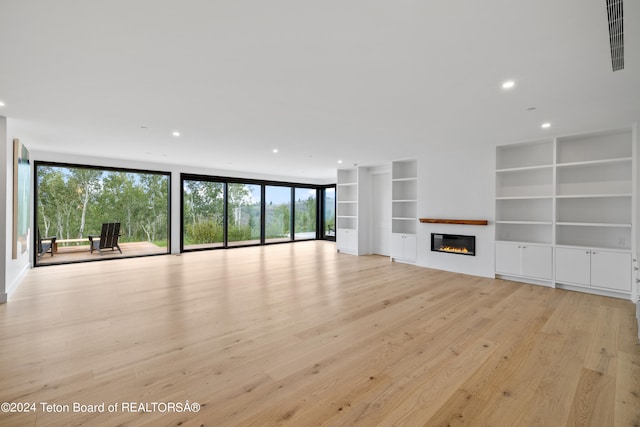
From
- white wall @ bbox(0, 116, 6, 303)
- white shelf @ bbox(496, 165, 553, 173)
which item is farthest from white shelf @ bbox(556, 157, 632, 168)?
white wall @ bbox(0, 116, 6, 303)

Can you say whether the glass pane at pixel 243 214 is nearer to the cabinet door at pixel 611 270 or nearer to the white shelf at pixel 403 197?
the white shelf at pixel 403 197

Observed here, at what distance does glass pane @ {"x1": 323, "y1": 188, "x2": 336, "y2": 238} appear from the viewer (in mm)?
12097

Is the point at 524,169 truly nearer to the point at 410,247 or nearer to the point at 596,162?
the point at 596,162

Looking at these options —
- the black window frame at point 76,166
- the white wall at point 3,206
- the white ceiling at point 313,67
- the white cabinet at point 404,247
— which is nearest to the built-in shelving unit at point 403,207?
the white cabinet at point 404,247

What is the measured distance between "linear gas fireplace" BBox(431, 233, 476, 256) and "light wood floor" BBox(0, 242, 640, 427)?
1183mm

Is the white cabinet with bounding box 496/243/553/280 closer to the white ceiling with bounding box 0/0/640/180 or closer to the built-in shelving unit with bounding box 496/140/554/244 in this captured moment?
the built-in shelving unit with bounding box 496/140/554/244

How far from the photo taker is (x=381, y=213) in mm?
8500

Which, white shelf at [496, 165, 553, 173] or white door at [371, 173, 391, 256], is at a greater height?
white shelf at [496, 165, 553, 173]

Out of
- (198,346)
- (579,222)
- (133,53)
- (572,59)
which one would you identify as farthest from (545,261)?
(133,53)

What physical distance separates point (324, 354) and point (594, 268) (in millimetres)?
4650

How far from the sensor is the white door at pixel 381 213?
8.34 m

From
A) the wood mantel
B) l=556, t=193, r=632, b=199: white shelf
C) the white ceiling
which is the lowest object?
the wood mantel

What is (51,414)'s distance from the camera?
1805 mm

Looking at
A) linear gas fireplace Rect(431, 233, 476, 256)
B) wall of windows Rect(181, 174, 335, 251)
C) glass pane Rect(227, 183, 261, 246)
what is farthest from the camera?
glass pane Rect(227, 183, 261, 246)
